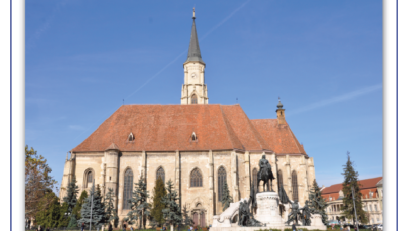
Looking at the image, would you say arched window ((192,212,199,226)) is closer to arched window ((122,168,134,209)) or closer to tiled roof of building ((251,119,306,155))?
arched window ((122,168,134,209))

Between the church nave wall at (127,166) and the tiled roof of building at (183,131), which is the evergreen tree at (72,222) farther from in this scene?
the tiled roof of building at (183,131)

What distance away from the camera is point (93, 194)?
29891 millimetres

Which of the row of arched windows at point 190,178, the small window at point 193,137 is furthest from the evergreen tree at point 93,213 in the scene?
the small window at point 193,137

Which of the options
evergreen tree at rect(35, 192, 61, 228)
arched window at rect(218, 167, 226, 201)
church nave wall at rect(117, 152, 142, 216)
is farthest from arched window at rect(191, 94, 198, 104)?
evergreen tree at rect(35, 192, 61, 228)

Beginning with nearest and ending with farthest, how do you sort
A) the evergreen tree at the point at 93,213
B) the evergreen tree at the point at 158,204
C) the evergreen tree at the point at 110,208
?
the evergreen tree at the point at 93,213 → the evergreen tree at the point at 158,204 → the evergreen tree at the point at 110,208

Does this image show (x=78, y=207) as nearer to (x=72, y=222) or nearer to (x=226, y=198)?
(x=72, y=222)

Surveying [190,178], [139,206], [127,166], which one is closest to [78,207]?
[139,206]

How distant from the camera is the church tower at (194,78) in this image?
57.3 metres

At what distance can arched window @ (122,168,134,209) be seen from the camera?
37.7 m

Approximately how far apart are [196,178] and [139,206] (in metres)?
7.72

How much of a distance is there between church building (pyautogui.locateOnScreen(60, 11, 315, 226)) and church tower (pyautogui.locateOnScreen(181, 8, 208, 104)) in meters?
12.0

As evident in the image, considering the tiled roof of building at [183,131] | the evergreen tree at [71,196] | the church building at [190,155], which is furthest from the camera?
the tiled roof of building at [183,131]

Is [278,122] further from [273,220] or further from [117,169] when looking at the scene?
[273,220]
